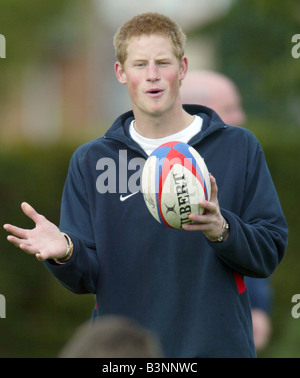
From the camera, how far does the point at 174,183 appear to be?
467 cm

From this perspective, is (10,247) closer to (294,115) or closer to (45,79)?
(294,115)

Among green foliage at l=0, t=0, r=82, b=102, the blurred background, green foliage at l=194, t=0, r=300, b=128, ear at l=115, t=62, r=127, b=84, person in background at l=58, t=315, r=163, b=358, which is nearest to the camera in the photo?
person in background at l=58, t=315, r=163, b=358

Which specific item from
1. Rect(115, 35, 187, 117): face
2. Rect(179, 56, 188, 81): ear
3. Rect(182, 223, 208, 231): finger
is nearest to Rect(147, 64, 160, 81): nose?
Rect(115, 35, 187, 117): face

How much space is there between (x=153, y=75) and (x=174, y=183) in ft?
2.25

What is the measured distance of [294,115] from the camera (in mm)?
11945

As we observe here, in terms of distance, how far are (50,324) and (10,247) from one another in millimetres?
1124

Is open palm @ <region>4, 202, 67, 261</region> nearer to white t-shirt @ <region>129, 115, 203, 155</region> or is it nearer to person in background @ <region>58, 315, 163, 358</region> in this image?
Result: white t-shirt @ <region>129, 115, 203, 155</region>

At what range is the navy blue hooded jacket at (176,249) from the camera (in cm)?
480

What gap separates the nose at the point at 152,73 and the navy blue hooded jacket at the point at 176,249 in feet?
1.30

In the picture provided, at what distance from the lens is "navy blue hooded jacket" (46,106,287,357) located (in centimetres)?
480

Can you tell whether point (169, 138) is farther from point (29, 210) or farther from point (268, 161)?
point (268, 161)

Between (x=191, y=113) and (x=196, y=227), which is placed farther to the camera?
(x=191, y=113)

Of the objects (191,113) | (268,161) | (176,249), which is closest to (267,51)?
(268,161)

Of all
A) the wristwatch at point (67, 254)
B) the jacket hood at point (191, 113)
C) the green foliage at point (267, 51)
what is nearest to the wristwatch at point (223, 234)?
the jacket hood at point (191, 113)
